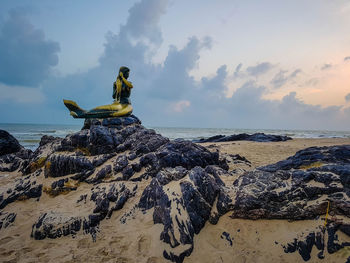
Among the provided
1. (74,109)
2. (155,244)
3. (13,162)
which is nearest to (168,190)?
(155,244)

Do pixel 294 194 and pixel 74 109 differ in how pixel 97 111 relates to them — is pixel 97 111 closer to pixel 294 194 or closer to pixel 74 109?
pixel 74 109

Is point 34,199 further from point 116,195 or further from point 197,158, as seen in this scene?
point 197,158

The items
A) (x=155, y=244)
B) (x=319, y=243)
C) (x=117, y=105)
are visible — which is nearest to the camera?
(x=319, y=243)

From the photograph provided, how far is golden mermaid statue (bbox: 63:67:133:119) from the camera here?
7.76m

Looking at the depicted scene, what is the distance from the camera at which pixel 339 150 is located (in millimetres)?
5164

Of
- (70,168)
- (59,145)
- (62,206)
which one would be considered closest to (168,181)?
(62,206)

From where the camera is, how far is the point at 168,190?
12.7 ft

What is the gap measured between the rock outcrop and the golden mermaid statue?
129 centimetres

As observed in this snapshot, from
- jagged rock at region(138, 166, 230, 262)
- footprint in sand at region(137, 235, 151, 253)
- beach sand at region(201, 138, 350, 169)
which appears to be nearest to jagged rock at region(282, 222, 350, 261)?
jagged rock at region(138, 166, 230, 262)

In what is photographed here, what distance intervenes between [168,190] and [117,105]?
5.53 metres

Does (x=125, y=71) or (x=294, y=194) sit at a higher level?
(x=125, y=71)

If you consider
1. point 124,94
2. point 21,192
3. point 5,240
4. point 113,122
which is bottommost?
point 5,240

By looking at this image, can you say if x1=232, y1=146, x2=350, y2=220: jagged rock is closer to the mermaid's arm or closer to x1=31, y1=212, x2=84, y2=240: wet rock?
x1=31, y1=212, x2=84, y2=240: wet rock

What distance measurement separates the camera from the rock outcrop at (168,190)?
3.18m
